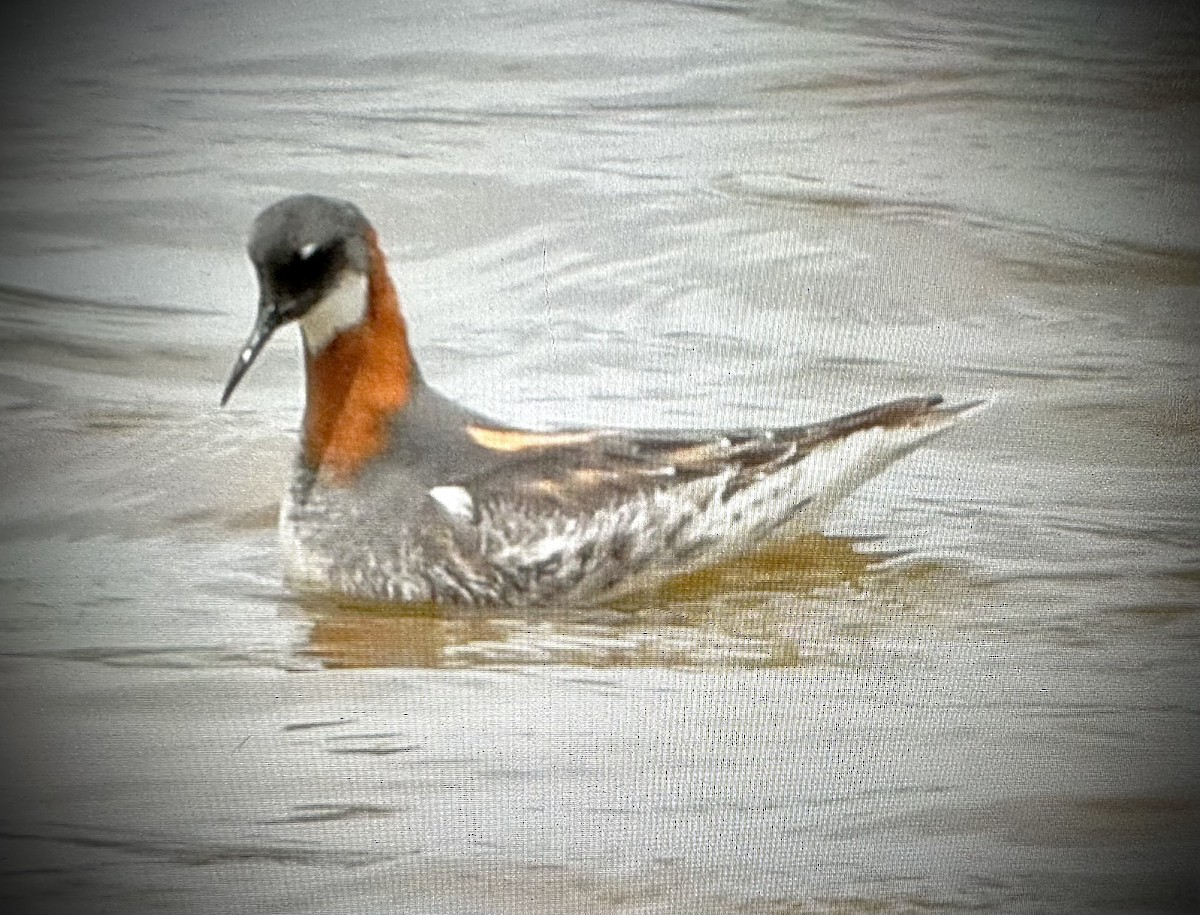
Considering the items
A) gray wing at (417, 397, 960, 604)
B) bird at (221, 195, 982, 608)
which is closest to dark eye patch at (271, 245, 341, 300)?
bird at (221, 195, 982, 608)

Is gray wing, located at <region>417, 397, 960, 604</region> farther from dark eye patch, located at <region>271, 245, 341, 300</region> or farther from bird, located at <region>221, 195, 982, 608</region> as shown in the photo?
dark eye patch, located at <region>271, 245, 341, 300</region>

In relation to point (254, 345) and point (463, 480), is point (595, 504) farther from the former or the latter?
point (254, 345)

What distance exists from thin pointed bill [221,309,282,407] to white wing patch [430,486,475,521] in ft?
0.49

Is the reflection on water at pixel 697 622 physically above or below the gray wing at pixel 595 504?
below

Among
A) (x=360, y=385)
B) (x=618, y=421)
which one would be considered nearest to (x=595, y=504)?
(x=618, y=421)

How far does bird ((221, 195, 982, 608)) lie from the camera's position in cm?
84

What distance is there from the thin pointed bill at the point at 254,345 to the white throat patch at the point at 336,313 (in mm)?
20

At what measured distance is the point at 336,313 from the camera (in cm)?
83

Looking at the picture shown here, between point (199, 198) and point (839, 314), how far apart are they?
439mm

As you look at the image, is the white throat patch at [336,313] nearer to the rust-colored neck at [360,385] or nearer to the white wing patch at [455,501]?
the rust-colored neck at [360,385]

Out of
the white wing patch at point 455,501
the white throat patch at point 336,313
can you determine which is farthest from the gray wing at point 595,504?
the white throat patch at point 336,313

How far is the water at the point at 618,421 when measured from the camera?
0.82m

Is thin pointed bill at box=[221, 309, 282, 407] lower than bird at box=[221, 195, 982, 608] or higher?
higher

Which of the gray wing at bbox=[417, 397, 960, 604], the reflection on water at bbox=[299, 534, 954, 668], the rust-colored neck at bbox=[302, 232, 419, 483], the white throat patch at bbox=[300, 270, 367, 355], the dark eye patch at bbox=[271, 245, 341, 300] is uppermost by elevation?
the dark eye patch at bbox=[271, 245, 341, 300]
